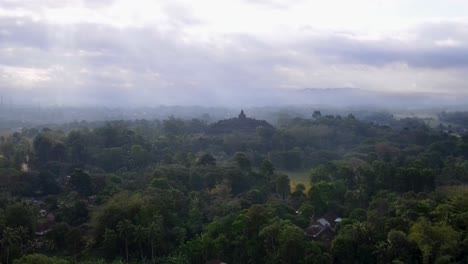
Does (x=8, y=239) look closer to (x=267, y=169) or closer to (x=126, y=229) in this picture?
(x=126, y=229)

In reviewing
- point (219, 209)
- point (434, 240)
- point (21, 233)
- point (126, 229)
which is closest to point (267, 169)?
point (219, 209)

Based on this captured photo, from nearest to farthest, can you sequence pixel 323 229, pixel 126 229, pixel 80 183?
pixel 126 229
pixel 323 229
pixel 80 183

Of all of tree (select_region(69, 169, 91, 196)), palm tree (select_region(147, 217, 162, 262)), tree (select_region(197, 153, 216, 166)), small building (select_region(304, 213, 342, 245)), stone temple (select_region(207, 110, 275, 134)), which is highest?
stone temple (select_region(207, 110, 275, 134))

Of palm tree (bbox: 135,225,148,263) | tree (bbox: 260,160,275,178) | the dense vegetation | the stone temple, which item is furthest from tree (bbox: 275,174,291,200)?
the stone temple

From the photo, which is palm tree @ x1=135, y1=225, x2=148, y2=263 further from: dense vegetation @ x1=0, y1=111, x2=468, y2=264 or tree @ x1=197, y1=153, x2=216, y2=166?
tree @ x1=197, y1=153, x2=216, y2=166

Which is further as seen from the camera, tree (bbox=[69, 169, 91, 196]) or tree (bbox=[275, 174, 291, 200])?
tree (bbox=[275, 174, 291, 200])

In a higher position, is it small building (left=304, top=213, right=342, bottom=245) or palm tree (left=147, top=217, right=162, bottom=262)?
palm tree (left=147, top=217, right=162, bottom=262)

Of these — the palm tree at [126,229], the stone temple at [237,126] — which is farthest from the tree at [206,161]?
the stone temple at [237,126]

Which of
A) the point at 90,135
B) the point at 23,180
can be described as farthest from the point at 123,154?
the point at 23,180
